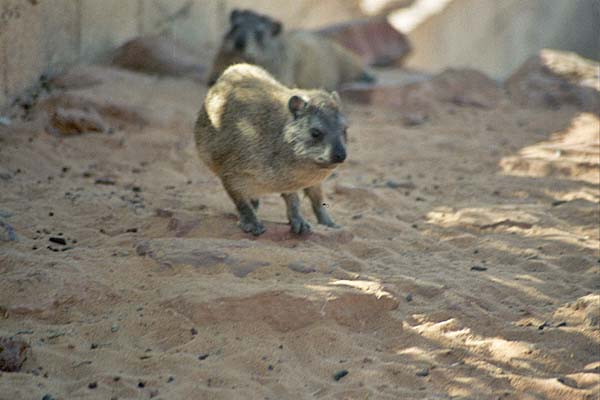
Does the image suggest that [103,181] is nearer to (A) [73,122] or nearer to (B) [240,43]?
(A) [73,122]

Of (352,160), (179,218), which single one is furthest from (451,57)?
(179,218)

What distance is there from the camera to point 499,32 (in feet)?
55.4

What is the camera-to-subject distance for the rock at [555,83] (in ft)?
30.8

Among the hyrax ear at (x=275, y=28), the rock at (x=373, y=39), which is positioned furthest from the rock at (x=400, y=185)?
the rock at (x=373, y=39)

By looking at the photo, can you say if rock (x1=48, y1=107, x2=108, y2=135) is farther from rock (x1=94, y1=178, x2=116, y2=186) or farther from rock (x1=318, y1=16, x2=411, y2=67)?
rock (x1=318, y1=16, x2=411, y2=67)

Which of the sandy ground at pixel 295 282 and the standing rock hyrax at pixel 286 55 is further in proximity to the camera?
the standing rock hyrax at pixel 286 55

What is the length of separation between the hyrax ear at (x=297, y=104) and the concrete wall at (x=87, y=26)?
3051 millimetres

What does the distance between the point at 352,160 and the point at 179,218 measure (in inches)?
108

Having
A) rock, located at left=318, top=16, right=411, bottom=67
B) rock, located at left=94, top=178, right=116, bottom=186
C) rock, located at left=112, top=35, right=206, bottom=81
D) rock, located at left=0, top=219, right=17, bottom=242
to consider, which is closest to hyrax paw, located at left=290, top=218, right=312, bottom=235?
rock, located at left=0, top=219, right=17, bottom=242

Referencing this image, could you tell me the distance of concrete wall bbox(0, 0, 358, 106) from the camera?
736cm

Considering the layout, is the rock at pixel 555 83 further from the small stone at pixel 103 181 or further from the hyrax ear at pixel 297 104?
the small stone at pixel 103 181

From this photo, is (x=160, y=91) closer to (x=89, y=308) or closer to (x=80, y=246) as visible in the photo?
(x=80, y=246)

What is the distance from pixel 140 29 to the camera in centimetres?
1035

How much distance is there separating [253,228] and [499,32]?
12.7 meters
